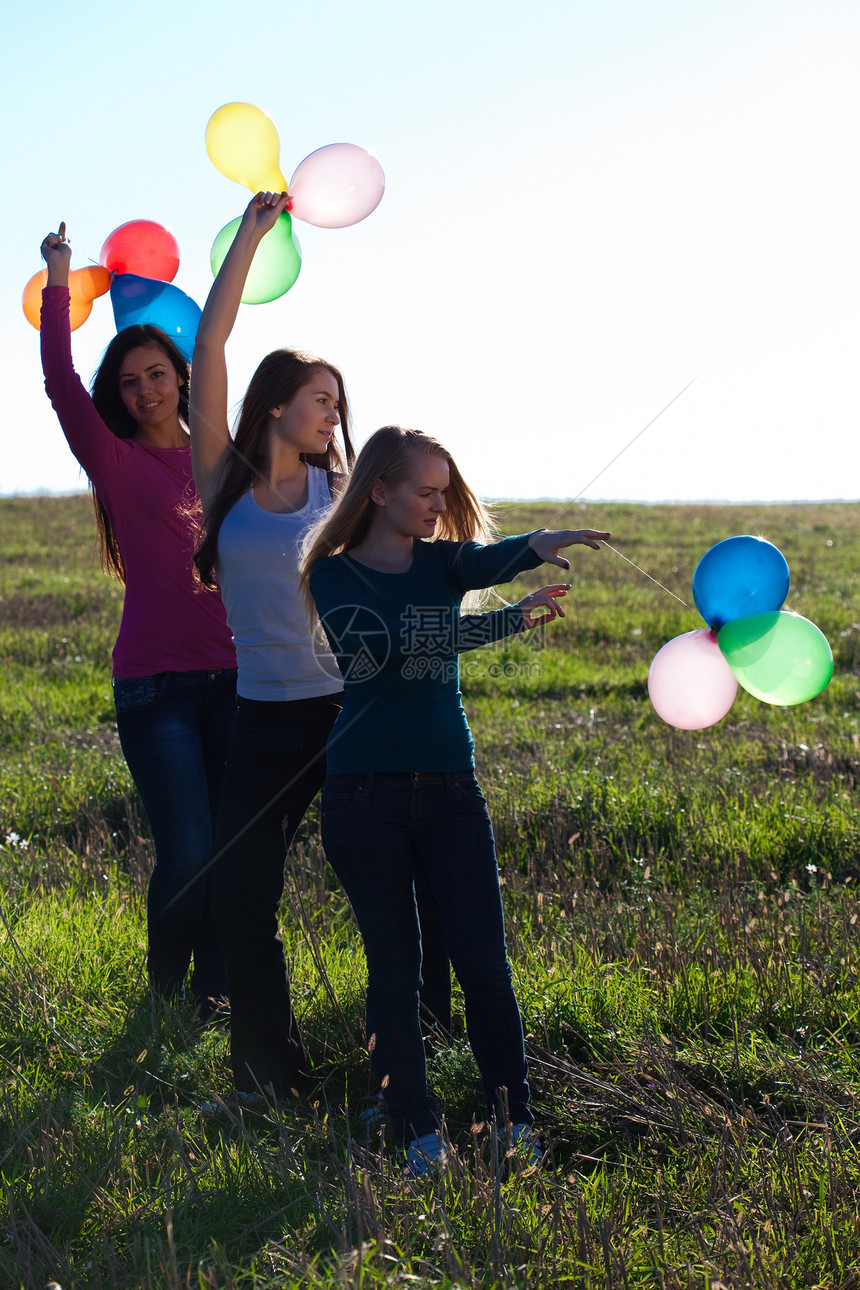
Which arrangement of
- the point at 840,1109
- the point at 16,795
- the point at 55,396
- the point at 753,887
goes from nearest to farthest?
1. the point at 840,1109
2. the point at 55,396
3. the point at 753,887
4. the point at 16,795

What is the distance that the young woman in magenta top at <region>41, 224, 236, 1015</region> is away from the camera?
305 cm

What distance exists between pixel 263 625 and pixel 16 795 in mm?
3168

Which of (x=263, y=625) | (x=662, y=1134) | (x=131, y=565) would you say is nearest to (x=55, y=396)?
(x=131, y=565)

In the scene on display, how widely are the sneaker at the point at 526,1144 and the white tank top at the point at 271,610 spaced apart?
3.92ft

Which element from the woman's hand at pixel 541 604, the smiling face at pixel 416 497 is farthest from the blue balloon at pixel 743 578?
the smiling face at pixel 416 497

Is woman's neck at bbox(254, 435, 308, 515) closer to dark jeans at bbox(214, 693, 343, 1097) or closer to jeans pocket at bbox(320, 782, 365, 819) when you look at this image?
dark jeans at bbox(214, 693, 343, 1097)

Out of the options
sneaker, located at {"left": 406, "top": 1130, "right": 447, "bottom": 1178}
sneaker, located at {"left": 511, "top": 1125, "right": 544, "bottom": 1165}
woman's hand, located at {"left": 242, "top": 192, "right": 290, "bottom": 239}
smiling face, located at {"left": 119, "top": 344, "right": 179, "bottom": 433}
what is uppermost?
woman's hand, located at {"left": 242, "top": 192, "right": 290, "bottom": 239}

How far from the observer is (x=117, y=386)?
10.8 feet

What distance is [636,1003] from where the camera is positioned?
115 inches

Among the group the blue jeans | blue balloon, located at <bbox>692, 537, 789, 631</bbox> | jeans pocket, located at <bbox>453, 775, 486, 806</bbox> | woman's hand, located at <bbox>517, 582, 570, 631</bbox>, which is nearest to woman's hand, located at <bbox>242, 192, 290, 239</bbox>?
the blue jeans

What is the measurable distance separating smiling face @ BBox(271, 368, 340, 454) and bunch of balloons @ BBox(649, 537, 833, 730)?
3.71 feet

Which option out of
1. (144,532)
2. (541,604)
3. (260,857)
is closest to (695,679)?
(541,604)

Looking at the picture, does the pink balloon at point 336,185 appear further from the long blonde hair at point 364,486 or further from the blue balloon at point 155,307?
the long blonde hair at point 364,486

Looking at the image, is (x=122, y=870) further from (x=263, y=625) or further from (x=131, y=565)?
(x=263, y=625)
